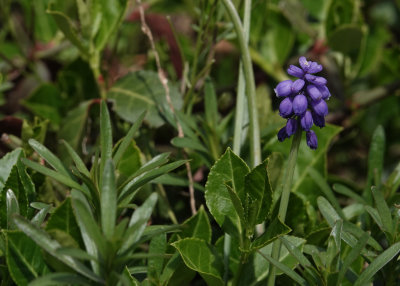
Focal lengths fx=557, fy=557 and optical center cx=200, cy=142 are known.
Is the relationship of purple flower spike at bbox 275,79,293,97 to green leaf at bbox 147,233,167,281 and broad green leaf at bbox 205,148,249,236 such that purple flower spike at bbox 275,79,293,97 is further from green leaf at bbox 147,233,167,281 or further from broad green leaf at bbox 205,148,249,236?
green leaf at bbox 147,233,167,281

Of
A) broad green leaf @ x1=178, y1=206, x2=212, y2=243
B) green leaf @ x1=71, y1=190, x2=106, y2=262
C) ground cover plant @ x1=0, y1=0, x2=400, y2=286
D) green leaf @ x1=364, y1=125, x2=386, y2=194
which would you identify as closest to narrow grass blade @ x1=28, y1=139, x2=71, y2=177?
ground cover plant @ x1=0, y1=0, x2=400, y2=286

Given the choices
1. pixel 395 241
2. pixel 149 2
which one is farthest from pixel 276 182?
pixel 149 2

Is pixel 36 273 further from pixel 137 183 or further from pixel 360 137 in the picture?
pixel 360 137

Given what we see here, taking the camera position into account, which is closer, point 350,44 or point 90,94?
point 90,94

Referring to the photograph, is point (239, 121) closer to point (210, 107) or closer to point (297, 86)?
point (210, 107)

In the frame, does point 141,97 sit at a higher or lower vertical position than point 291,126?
lower

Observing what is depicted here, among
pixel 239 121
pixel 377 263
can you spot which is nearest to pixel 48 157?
pixel 239 121

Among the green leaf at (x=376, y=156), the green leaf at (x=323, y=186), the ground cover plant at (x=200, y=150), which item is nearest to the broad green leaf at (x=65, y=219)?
the ground cover plant at (x=200, y=150)
